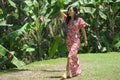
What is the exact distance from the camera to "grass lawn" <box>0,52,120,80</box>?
8.78m

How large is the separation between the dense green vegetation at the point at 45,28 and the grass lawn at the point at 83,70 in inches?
44.7

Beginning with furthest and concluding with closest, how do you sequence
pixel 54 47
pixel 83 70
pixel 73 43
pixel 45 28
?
1. pixel 45 28
2. pixel 54 47
3. pixel 83 70
4. pixel 73 43

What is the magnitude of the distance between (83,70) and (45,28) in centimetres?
563

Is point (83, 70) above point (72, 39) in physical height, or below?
below

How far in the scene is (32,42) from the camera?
1439 centimetres

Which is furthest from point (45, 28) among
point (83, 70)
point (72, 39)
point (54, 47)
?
point (72, 39)

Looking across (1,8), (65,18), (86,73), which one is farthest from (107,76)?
(1,8)

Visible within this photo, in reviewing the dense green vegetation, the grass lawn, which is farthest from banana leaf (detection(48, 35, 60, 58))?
the grass lawn

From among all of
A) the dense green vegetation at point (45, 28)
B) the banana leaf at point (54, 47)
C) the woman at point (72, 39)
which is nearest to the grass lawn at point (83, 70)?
the woman at point (72, 39)

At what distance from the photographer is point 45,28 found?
14.9 m

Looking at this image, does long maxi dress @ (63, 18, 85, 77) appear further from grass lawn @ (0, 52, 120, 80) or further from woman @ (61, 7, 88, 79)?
grass lawn @ (0, 52, 120, 80)

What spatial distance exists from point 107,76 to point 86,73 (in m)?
0.68

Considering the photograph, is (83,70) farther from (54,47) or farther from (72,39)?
(54,47)

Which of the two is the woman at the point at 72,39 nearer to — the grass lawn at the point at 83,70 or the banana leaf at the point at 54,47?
the grass lawn at the point at 83,70
